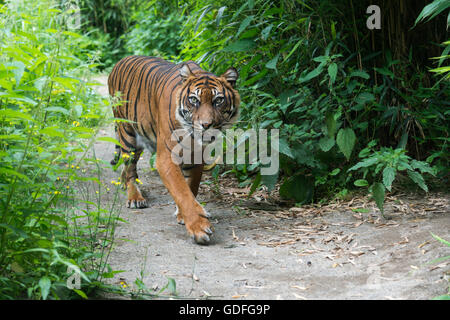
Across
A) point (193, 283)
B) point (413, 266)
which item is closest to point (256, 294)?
point (193, 283)

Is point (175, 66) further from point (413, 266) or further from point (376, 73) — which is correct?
point (413, 266)

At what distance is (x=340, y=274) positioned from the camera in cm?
303

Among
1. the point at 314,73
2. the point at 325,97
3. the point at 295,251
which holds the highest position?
the point at 314,73

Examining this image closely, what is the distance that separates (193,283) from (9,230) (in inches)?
39.7

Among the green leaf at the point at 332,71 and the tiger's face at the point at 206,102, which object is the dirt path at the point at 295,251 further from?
the green leaf at the point at 332,71

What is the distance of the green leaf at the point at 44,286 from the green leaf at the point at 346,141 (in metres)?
2.45

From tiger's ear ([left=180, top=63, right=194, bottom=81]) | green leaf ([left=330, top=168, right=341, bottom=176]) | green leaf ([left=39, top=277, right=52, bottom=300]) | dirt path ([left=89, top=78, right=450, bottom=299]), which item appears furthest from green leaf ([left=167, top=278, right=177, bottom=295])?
green leaf ([left=330, top=168, right=341, bottom=176])

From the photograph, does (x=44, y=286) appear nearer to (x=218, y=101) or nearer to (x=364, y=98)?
(x=218, y=101)

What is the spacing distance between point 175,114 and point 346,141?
1.30 meters

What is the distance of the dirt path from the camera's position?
2.82 meters

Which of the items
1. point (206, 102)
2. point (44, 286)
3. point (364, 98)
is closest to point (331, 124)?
point (364, 98)

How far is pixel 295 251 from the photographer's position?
136 inches

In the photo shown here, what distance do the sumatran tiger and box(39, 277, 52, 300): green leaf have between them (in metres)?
1.15

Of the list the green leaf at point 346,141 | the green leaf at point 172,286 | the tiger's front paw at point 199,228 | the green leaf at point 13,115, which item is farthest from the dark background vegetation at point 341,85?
the green leaf at point 13,115
